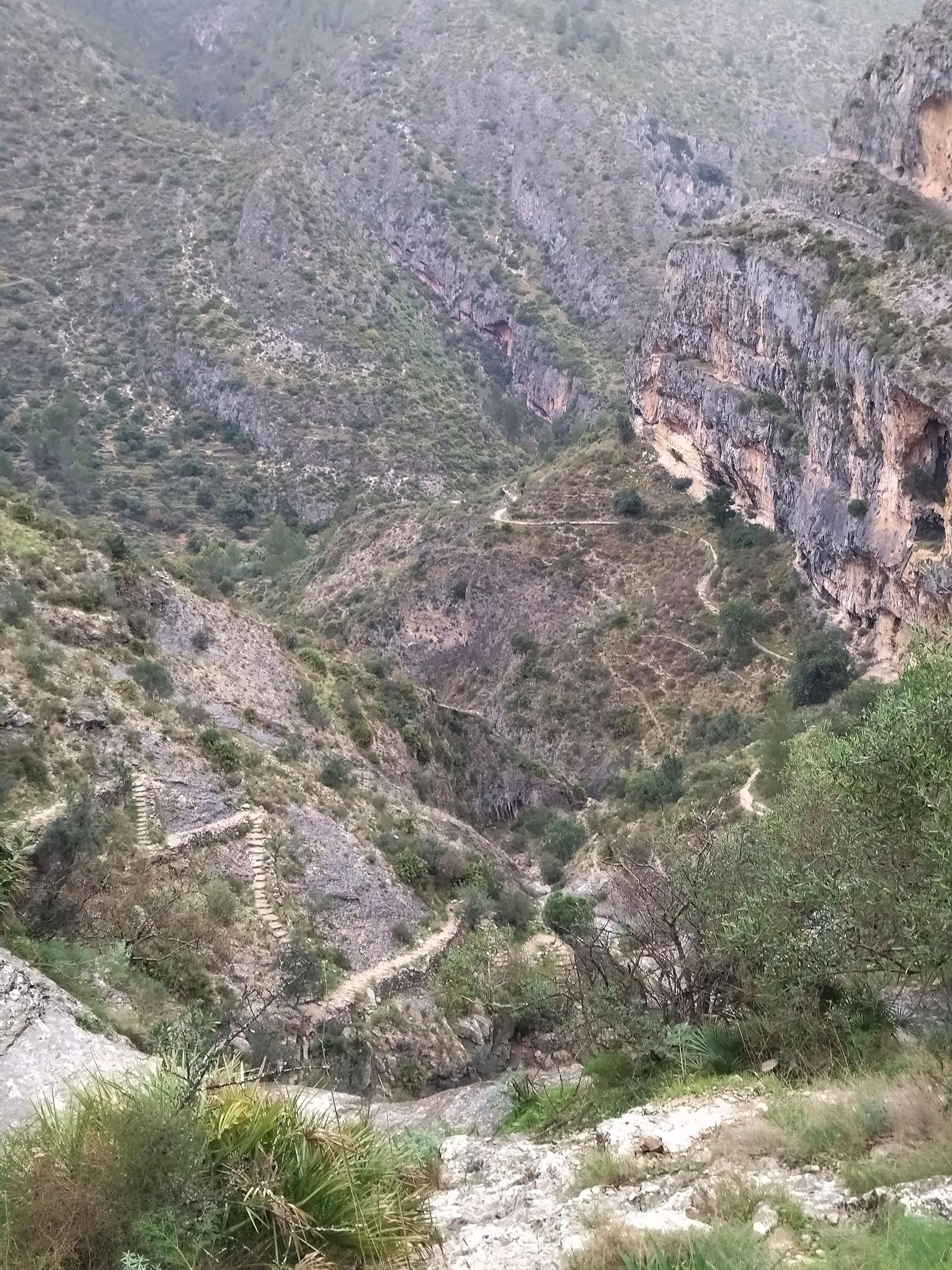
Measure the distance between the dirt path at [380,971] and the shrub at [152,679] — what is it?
7.91m

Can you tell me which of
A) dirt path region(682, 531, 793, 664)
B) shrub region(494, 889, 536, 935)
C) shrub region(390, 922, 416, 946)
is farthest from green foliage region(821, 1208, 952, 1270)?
dirt path region(682, 531, 793, 664)

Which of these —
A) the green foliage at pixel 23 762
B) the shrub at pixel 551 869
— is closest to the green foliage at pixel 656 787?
the shrub at pixel 551 869

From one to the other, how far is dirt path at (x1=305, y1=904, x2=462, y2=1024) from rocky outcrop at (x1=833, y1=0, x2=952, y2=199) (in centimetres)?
4599

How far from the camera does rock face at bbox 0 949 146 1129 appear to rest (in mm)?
6934

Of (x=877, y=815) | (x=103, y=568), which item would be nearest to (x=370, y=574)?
(x=103, y=568)

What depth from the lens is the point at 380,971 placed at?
17.5 meters

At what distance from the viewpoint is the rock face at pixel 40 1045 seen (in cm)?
693

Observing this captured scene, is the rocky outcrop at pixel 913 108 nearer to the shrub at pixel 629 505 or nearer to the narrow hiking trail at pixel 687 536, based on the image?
the narrow hiking trail at pixel 687 536

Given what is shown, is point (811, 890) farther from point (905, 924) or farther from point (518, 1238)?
point (518, 1238)

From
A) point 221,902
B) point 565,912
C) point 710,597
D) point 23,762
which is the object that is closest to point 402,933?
point 221,902

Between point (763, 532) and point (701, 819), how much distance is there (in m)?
41.2

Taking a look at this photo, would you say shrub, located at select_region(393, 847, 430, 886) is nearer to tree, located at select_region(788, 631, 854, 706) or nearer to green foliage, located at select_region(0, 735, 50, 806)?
green foliage, located at select_region(0, 735, 50, 806)

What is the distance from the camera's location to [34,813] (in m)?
14.5

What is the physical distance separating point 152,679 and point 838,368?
3748 cm
